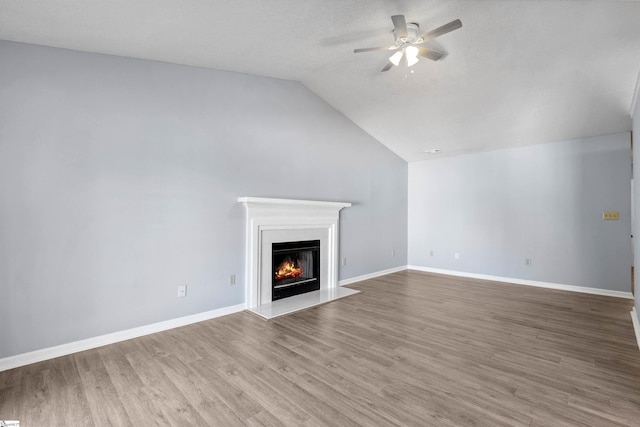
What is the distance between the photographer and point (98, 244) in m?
2.79

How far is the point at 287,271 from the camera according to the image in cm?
447

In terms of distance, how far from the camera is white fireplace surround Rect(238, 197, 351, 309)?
386cm

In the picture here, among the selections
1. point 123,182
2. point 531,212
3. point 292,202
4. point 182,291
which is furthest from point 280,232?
point 531,212

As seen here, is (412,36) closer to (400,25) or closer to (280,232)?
(400,25)

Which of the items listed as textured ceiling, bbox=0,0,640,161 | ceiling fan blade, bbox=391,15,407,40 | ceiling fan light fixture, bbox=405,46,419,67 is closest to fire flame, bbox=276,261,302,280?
textured ceiling, bbox=0,0,640,161

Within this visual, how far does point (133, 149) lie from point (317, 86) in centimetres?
272

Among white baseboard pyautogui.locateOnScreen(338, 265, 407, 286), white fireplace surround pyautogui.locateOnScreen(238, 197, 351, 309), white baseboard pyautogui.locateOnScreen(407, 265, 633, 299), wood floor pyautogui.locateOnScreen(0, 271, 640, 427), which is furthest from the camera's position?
white baseboard pyautogui.locateOnScreen(338, 265, 407, 286)

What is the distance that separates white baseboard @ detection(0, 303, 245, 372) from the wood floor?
9 cm

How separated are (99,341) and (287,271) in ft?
7.71

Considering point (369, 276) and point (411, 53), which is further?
point (369, 276)

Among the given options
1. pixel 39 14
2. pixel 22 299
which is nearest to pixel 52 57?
pixel 39 14

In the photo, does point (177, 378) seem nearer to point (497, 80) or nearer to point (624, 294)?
point (497, 80)

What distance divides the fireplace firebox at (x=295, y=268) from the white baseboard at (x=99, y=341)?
859 mm

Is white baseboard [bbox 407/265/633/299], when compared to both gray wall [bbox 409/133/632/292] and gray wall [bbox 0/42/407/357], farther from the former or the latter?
gray wall [bbox 0/42/407/357]
